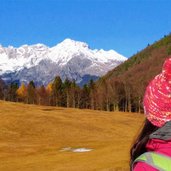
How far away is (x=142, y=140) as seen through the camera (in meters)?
2.50

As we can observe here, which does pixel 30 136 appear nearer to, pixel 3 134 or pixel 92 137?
pixel 3 134

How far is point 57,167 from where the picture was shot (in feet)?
88.3

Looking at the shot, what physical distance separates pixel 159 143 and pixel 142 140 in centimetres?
24

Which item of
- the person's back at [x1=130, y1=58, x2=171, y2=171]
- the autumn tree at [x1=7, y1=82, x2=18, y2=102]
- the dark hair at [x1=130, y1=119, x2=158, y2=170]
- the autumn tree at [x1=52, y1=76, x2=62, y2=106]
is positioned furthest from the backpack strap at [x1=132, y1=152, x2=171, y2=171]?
the autumn tree at [x1=7, y1=82, x2=18, y2=102]

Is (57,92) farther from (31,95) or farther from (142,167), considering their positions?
(142,167)

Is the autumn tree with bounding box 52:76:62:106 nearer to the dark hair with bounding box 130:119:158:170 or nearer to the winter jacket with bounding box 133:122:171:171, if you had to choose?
the dark hair with bounding box 130:119:158:170

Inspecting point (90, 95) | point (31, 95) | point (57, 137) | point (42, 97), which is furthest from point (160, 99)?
point (31, 95)

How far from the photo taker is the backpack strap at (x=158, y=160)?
209cm

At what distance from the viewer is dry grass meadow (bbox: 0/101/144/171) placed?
30167 millimetres

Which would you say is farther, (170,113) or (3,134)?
(3,134)

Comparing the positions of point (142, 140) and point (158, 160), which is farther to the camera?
point (142, 140)

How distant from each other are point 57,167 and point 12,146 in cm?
2127

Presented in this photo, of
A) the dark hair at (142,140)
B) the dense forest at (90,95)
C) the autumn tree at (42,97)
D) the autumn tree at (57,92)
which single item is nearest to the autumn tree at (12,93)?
the dense forest at (90,95)

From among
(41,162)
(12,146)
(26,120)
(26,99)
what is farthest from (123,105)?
(41,162)
